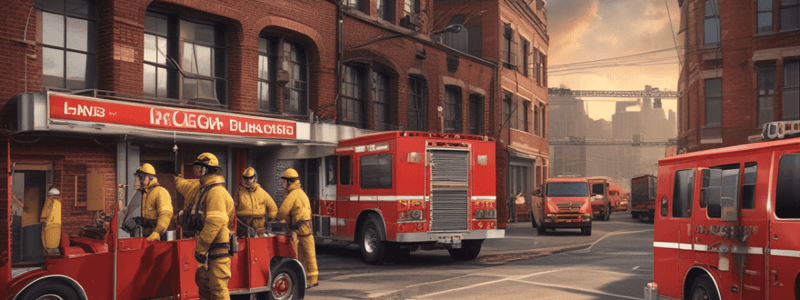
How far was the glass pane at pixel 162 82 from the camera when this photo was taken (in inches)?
678

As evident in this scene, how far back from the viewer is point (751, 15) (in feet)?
108

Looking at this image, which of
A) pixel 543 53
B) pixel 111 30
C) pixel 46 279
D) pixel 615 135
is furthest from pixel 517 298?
pixel 615 135

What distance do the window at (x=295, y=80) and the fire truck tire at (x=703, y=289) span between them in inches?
555

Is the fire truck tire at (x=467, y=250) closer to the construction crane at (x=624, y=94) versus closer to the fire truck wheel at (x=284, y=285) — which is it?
the fire truck wheel at (x=284, y=285)

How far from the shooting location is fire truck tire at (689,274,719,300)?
8.09 metres

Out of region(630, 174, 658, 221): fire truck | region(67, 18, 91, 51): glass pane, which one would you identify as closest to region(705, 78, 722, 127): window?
region(630, 174, 658, 221): fire truck

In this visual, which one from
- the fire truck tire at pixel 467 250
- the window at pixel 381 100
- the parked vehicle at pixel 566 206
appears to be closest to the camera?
the fire truck tire at pixel 467 250

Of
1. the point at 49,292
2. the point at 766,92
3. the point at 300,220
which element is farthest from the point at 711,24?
the point at 49,292

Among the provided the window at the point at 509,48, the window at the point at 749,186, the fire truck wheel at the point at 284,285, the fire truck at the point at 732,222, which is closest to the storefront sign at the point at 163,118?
the fire truck wheel at the point at 284,285

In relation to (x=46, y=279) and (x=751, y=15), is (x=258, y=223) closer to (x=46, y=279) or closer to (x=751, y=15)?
(x=46, y=279)

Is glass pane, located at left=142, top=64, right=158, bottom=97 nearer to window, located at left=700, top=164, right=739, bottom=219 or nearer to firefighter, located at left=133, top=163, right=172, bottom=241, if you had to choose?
A: firefighter, located at left=133, top=163, right=172, bottom=241

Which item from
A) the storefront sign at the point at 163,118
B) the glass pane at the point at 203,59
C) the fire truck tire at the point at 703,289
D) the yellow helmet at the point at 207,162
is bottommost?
the fire truck tire at the point at 703,289

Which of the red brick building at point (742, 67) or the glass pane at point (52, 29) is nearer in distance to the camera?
the glass pane at point (52, 29)

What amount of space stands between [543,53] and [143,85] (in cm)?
3326
